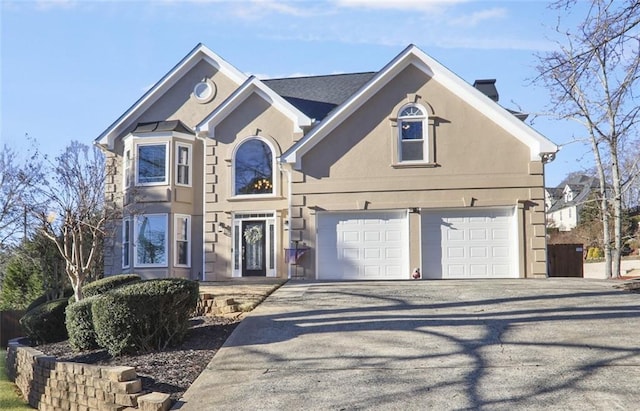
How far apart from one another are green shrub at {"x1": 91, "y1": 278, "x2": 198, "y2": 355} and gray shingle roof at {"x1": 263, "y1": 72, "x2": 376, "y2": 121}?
40.5 ft

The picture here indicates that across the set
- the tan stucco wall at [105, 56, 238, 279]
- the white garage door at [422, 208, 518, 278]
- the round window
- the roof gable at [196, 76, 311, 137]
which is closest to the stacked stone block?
the white garage door at [422, 208, 518, 278]

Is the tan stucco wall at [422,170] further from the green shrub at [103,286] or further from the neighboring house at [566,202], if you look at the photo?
the neighboring house at [566,202]

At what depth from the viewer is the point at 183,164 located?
70.5ft

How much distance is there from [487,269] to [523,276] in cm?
94

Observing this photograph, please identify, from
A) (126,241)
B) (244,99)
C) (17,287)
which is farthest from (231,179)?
(17,287)

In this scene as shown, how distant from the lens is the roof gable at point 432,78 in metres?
17.9

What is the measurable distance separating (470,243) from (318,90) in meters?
8.43

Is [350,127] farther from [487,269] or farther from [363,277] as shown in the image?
[487,269]

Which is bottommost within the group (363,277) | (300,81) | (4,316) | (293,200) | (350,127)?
(4,316)

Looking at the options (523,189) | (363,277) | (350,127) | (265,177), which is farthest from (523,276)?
(265,177)

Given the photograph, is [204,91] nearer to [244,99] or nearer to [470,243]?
[244,99]

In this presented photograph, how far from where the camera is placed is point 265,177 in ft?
66.7

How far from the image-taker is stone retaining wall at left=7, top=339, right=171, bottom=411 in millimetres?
7906

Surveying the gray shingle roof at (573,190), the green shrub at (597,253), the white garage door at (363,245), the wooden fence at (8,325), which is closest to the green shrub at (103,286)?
the white garage door at (363,245)
